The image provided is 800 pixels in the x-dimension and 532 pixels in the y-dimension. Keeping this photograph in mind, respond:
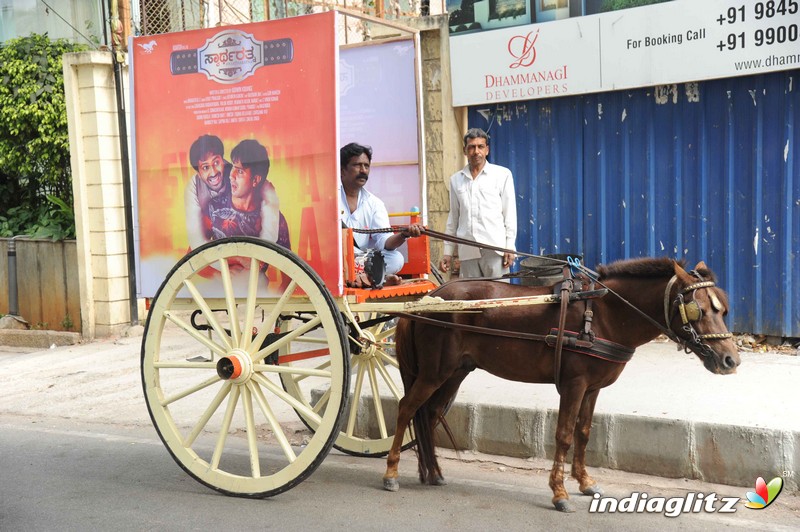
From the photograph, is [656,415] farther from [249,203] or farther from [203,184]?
[203,184]

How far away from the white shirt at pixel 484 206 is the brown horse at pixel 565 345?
1.92 m

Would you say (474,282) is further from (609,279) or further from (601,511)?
(601,511)

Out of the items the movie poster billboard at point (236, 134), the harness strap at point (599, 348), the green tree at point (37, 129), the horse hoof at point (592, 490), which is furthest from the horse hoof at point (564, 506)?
the green tree at point (37, 129)

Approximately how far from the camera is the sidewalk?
16.1 ft

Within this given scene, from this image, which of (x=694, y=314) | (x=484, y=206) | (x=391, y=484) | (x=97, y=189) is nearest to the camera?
(x=694, y=314)

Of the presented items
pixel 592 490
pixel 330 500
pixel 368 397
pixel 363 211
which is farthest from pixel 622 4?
pixel 330 500

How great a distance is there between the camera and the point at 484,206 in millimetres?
6750

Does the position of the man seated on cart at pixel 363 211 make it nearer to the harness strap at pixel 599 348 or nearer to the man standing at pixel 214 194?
the man standing at pixel 214 194

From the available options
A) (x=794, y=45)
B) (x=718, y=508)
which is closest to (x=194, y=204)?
(x=718, y=508)

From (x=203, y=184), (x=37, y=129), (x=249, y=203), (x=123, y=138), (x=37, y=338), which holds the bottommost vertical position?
(x=37, y=338)

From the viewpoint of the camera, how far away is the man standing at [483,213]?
6.70 metres

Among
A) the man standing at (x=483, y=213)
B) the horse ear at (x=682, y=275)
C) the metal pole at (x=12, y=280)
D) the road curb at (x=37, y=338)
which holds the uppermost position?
the man standing at (x=483, y=213)

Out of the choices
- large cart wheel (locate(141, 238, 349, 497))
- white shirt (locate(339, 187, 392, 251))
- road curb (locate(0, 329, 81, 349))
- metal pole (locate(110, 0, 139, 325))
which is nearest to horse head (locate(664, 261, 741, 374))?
large cart wheel (locate(141, 238, 349, 497))

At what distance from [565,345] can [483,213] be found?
2482mm
